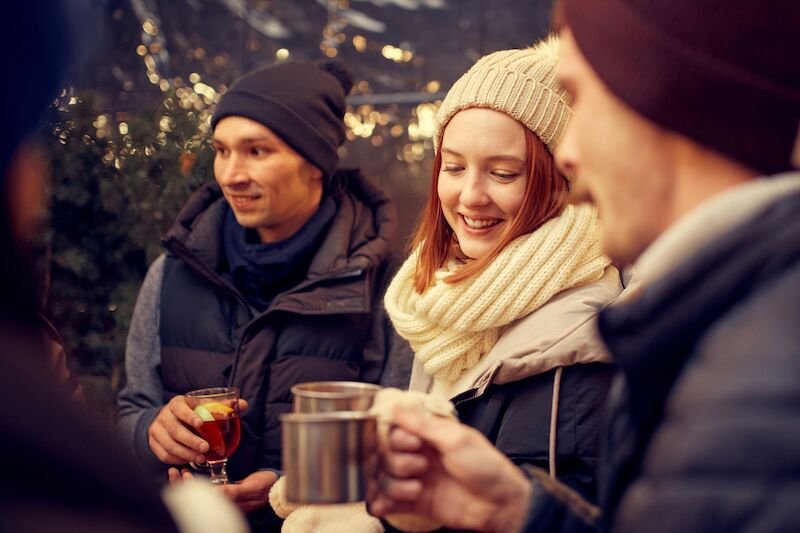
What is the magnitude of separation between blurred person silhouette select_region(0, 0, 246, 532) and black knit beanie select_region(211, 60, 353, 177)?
2.23 metres

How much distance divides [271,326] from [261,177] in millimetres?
588

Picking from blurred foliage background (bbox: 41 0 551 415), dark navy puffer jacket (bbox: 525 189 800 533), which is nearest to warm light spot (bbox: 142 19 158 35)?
blurred foliage background (bbox: 41 0 551 415)

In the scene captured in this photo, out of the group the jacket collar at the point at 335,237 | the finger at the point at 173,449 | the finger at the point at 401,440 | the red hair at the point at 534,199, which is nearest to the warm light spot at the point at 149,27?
the jacket collar at the point at 335,237

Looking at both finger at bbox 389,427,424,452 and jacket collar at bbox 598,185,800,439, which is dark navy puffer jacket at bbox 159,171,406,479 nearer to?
finger at bbox 389,427,424,452

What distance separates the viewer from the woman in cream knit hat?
2.23 m

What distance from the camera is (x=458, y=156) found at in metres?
2.51

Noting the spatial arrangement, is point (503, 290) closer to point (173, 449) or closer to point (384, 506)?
point (384, 506)

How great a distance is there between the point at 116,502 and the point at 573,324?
4.86ft

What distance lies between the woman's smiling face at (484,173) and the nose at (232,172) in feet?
3.51

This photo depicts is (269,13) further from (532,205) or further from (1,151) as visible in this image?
(1,151)

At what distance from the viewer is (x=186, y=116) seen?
15.3 feet

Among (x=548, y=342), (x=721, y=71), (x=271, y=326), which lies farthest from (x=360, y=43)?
(x=721, y=71)

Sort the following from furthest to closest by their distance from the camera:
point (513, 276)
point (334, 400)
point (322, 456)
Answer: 1. point (513, 276)
2. point (334, 400)
3. point (322, 456)

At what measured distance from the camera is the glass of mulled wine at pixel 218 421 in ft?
8.57
